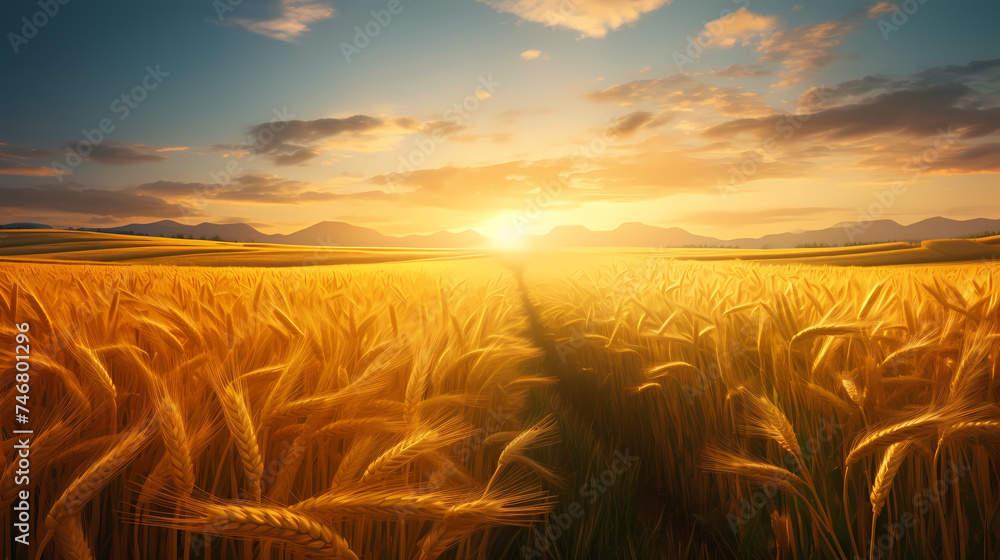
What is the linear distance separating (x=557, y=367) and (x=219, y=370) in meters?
4.46

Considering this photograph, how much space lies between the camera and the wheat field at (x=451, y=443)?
3.04 feet

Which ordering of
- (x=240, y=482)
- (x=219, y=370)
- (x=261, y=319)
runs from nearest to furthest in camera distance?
(x=219, y=370), (x=240, y=482), (x=261, y=319)

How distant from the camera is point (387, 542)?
1.13 meters

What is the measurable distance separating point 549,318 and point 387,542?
591 cm

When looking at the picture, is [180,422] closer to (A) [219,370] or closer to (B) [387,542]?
(A) [219,370]

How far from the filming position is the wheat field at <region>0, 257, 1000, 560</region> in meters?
0.93

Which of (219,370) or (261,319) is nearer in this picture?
(219,370)

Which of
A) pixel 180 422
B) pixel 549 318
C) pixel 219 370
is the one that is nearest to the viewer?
pixel 180 422

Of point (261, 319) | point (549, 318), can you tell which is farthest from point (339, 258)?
point (261, 319)

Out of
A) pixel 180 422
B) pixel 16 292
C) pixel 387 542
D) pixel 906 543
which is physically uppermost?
pixel 16 292

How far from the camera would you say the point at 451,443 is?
1238 mm

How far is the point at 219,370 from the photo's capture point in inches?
43.6

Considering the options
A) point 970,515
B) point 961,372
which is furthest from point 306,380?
point 970,515

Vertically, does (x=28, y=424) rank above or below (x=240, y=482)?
above
